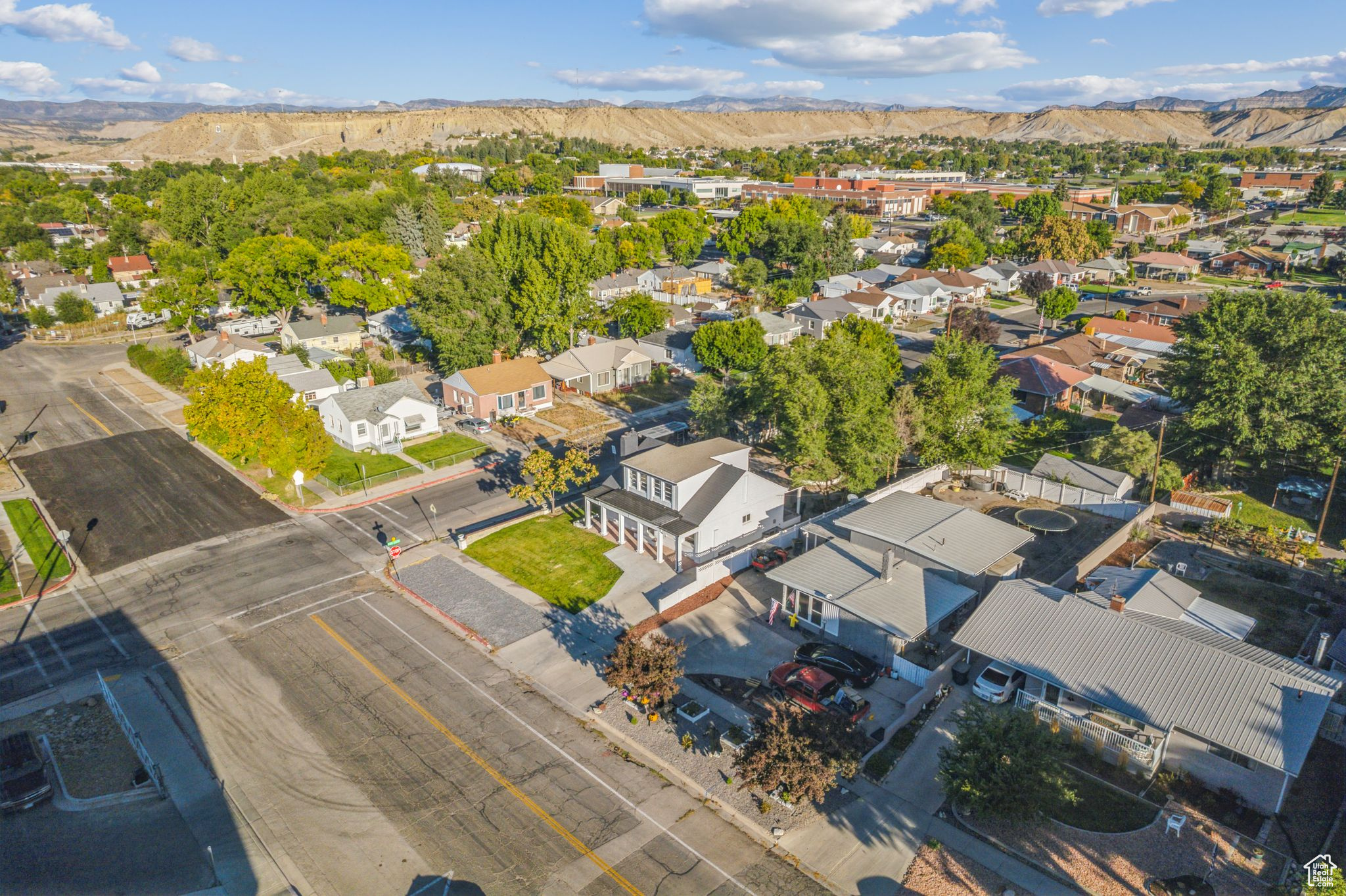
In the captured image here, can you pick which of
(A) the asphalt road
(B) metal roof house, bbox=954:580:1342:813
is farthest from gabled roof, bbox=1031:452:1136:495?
(A) the asphalt road

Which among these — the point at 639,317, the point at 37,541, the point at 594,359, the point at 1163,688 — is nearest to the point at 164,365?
the point at 37,541

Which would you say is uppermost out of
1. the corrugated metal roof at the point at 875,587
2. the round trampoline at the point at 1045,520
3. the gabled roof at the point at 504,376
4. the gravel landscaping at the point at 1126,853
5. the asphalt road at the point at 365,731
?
the gabled roof at the point at 504,376

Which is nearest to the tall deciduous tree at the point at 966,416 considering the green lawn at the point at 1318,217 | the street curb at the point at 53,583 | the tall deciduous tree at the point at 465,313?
the tall deciduous tree at the point at 465,313

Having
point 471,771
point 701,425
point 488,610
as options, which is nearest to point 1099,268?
point 701,425

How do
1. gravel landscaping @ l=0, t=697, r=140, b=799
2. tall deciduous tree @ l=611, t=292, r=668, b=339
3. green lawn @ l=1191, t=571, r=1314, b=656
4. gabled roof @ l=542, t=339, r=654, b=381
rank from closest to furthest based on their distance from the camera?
gravel landscaping @ l=0, t=697, r=140, b=799
green lawn @ l=1191, t=571, r=1314, b=656
gabled roof @ l=542, t=339, r=654, b=381
tall deciduous tree @ l=611, t=292, r=668, b=339

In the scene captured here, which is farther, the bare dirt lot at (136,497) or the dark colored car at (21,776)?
the bare dirt lot at (136,497)

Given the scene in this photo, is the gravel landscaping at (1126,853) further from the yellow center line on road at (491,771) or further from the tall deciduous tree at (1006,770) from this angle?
the yellow center line on road at (491,771)

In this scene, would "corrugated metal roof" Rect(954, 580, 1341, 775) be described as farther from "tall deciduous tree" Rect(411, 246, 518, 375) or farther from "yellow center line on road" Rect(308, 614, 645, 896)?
"tall deciduous tree" Rect(411, 246, 518, 375)
